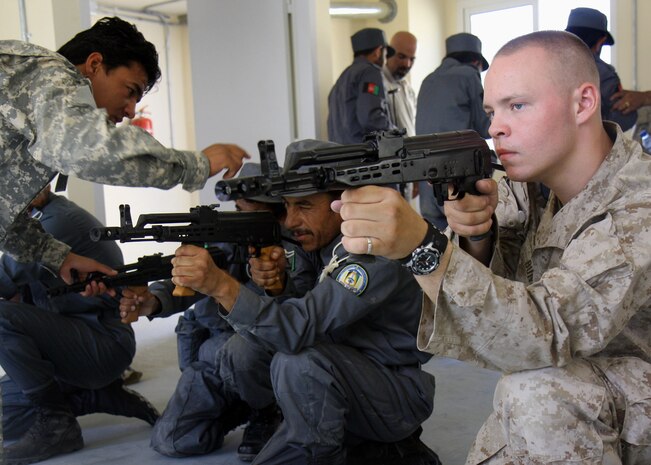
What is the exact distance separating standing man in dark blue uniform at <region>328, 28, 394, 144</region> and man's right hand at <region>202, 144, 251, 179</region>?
2094mm

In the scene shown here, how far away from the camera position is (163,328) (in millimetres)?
4871

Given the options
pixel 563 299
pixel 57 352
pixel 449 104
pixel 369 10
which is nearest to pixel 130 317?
pixel 57 352

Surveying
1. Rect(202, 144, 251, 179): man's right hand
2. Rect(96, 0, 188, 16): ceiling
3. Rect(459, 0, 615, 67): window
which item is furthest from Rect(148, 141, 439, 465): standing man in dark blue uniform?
Rect(96, 0, 188, 16): ceiling

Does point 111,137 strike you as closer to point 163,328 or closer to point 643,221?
point 643,221

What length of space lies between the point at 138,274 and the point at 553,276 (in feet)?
5.43

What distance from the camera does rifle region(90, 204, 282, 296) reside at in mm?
2252

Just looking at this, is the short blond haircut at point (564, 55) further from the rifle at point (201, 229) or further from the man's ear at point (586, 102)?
the rifle at point (201, 229)

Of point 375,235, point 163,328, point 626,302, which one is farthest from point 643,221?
point 163,328

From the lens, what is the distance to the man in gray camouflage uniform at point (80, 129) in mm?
1813

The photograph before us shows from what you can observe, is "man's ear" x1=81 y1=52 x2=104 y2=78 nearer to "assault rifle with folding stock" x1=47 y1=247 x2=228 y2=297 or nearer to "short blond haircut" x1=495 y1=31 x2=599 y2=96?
"assault rifle with folding stock" x1=47 y1=247 x2=228 y2=297

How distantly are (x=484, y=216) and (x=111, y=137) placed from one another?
91 cm

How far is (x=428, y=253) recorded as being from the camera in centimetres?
125

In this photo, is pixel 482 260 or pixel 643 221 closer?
pixel 643 221

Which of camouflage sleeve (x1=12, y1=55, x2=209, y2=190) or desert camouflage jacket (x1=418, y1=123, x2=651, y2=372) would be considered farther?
camouflage sleeve (x1=12, y1=55, x2=209, y2=190)
